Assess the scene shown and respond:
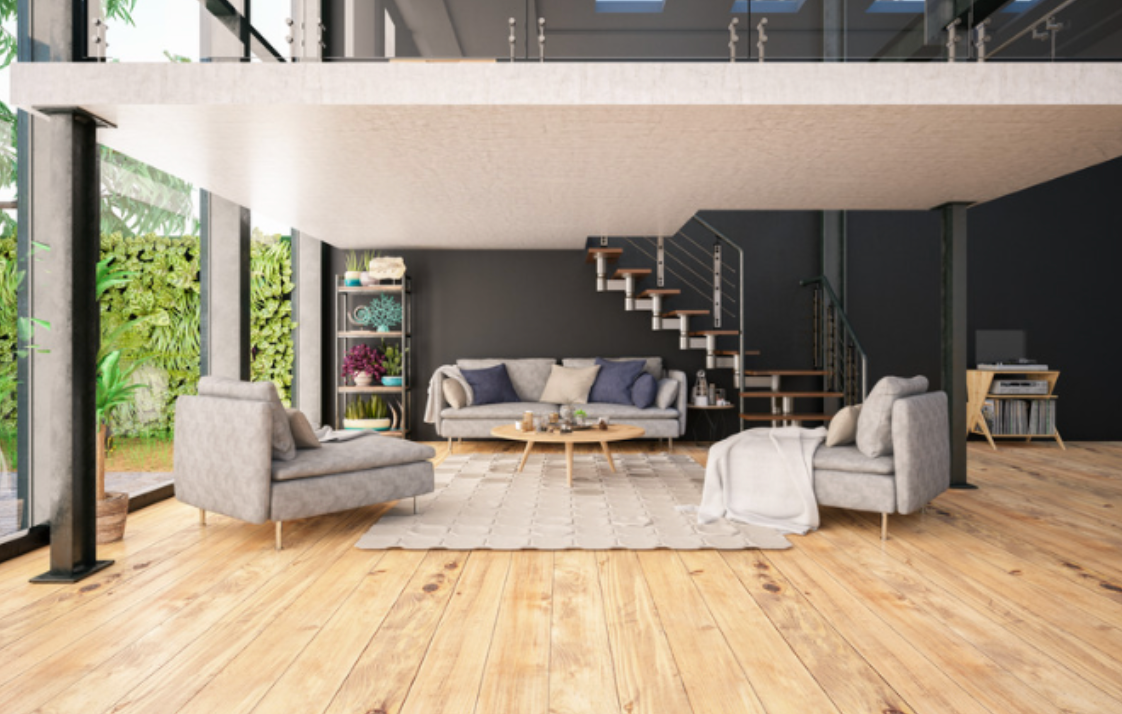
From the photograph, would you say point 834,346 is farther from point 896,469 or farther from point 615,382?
point 896,469

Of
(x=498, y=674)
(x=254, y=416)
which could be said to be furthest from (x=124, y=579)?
(x=498, y=674)

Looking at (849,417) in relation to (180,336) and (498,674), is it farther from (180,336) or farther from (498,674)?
(180,336)

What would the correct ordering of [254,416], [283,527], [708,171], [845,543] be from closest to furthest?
[254,416]
[845,543]
[283,527]
[708,171]

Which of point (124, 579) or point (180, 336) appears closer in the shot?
point (124, 579)

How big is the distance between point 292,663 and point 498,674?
2.32 ft

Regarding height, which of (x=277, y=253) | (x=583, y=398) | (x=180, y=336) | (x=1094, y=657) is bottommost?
(x=1094, y=657)

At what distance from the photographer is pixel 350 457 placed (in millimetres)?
3986

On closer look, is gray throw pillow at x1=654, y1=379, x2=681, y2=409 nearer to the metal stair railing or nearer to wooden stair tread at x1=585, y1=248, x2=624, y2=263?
wooden stair tread at x1=585, y1=248, x2=624, y2=263

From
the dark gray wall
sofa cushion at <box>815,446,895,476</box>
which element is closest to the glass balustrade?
sofa cushion at <box>815,446,895,476</box>

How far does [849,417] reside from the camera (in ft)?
14.2

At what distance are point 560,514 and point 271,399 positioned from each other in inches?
73.3

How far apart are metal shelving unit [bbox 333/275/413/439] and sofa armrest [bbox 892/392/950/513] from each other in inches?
202

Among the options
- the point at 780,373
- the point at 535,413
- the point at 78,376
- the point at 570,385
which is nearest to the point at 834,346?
the point at 780,373

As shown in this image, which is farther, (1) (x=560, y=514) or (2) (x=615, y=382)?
(2) (x=615, y=382)
